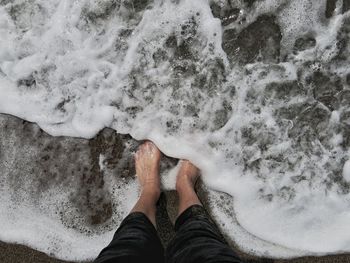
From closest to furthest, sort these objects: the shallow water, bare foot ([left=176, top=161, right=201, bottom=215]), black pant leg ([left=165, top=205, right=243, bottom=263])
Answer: black pant leg ([left=165, top=205, right=243, bottom=263]) < bare foot ([left=176, top=161, right=201, bottom=215]) < the shallow water

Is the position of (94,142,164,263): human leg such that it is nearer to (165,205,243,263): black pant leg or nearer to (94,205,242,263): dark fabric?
(94,205,242,263): dark fabric

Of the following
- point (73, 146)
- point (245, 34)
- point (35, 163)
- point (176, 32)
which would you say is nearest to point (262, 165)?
point (245, 34)

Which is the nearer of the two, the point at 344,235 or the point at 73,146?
the point at 344,235

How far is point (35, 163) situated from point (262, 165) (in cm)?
133

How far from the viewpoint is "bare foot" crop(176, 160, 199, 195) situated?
7.52 feet

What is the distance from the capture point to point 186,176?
2312mm

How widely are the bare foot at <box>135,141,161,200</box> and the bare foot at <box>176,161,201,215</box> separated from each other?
13 cm

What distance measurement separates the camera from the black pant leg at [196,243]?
5.64 ft

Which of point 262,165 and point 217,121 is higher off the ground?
point 217,121

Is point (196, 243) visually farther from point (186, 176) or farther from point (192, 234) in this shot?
point (186, 176)

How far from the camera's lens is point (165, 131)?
2393 millimetres

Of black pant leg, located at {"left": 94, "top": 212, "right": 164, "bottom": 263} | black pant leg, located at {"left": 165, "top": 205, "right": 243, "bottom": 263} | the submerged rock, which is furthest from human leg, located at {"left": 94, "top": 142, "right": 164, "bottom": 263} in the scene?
the submerged rock

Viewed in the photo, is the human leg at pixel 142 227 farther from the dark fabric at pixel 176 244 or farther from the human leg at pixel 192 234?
the human leg at pixel 192 234

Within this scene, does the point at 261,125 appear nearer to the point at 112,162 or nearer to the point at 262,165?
the point at 262,165
